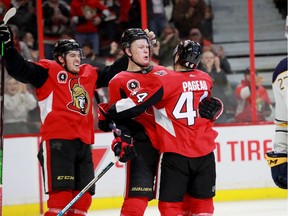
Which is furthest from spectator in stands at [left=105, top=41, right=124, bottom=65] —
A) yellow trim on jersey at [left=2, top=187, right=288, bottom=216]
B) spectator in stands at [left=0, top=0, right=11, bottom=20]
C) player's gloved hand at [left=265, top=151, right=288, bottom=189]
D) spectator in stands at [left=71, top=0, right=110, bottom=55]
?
player's gloved hand at [left=265, top=151, right=288, bottom=189]

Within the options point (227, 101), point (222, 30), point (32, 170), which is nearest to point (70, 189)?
point (32, 170)

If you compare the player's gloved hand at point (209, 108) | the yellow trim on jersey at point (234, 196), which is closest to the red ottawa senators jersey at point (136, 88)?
the player's gloved hand at point (209, 108)

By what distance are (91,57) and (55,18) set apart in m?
0.53

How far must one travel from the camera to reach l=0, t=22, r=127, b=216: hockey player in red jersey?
15.3ft

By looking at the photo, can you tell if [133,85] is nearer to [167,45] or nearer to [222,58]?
[167,45]

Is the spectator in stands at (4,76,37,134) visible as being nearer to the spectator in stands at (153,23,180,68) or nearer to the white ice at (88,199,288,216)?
the white ice at (88,199,288,216)

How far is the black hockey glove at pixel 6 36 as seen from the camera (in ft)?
14.7

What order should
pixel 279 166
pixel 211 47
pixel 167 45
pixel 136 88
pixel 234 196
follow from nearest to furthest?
pixel 279 166 < pixel 136 88 < pixel 234 196 < pixel 167 45 < pixel 211 47

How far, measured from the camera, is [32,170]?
6371 mm

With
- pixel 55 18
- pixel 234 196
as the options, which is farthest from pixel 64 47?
pixel 55 18

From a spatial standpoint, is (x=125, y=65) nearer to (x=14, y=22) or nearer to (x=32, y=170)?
(x=32, y=170)

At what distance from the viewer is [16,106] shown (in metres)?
6.98

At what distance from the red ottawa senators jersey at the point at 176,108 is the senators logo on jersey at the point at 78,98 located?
2.03 feet

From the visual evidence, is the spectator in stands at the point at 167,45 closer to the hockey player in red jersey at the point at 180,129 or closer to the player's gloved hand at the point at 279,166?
the hockey player in red jersey at the point at 180,129
